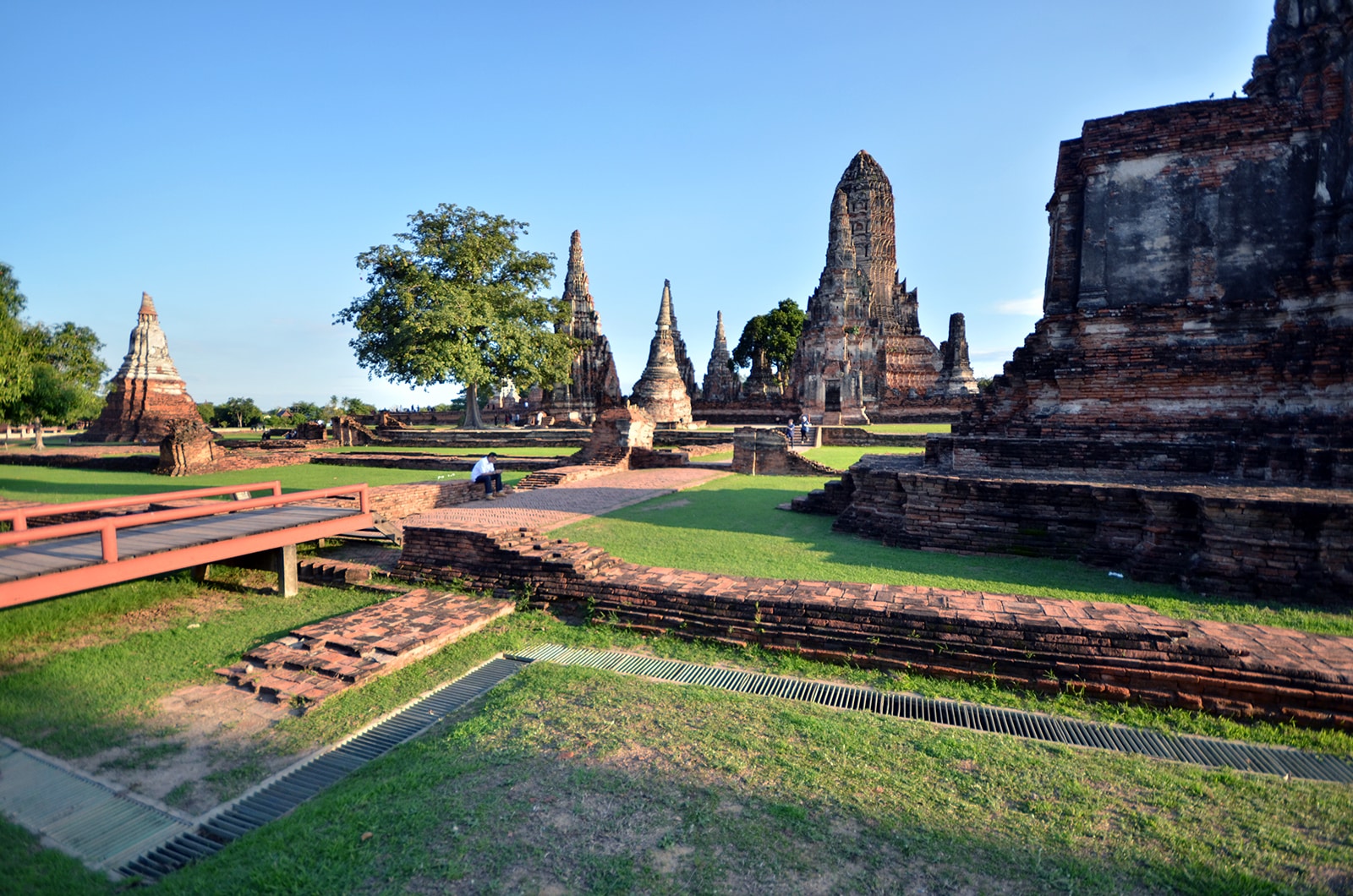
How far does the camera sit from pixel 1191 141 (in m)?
9.29

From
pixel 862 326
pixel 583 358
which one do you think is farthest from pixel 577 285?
pixel 862 326

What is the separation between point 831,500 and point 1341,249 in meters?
6.98

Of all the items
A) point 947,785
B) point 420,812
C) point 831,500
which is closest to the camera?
point 420,812

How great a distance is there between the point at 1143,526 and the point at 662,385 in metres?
25.2

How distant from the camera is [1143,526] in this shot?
642 centimetres

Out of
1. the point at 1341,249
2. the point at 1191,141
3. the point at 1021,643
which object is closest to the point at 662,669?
the point at 1021,643

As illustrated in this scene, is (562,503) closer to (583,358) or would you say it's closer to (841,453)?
(841,453)

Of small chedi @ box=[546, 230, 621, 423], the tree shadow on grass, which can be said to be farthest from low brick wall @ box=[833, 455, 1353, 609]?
small chedi @ box=[546, 230, 621, 423]

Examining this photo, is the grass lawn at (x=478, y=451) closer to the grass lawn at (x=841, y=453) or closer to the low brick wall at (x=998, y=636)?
the grass lawn at (x=841, y=453)

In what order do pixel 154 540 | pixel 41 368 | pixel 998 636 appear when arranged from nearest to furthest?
pixel 998 636
pixel 154 540
pixel 41 368

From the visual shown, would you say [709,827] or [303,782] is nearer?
[709,827]

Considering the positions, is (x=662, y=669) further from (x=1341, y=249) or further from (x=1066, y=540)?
(x=1341, y=249)

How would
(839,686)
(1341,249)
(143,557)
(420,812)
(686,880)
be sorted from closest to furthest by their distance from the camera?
(686,880) < (420,812) < (839,686) < (143,557) < (1341,249)

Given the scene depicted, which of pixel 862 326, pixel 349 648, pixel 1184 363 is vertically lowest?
pixel 349 648
